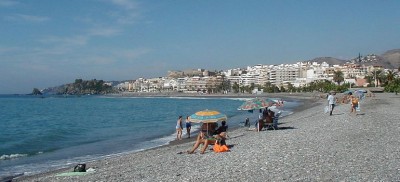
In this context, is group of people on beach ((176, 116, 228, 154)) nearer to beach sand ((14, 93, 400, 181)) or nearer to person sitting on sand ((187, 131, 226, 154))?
person sitting on sand ((187, 131, 226, 154))

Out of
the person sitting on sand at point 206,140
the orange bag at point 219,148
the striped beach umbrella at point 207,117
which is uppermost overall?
the striped beach umbrella at point 207,117

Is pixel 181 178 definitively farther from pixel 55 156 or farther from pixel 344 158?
pixel 55 156

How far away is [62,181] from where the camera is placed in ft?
A: 36.1

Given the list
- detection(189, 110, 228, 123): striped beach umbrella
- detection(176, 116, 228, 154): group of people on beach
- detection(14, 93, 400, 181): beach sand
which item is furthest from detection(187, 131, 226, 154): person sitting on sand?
detection(189, 110, 228, 123): striped beach umbrella

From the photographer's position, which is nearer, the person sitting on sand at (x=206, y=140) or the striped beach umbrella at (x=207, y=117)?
the person sitting on sand at (x=206, y=140)

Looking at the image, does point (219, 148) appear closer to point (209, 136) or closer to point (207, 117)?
point (209, 136)

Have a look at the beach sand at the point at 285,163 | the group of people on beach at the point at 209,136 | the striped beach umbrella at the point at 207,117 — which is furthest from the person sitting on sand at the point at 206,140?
the striped beach umbrella at the point at 207,117

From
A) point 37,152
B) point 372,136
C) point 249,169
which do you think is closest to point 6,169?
point 37,152

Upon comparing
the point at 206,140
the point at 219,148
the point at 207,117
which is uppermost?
the point at 207,117

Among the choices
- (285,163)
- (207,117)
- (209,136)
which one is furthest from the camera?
(207,117)

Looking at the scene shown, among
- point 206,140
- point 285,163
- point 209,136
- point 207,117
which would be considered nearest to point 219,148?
point 206,140

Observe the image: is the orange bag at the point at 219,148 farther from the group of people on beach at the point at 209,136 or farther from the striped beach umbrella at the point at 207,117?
the striped beach umbrella at the point at 207,117

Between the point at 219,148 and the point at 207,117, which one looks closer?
the point at 219,148

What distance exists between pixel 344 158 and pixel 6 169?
11.9 metres
